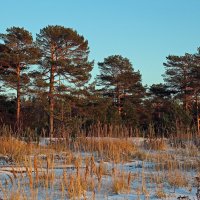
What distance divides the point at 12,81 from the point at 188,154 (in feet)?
66.2

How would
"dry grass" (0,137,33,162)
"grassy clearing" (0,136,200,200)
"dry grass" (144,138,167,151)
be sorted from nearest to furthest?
"grassy clearing" (0,136,200,200) < "dry grass" (0,137,33,162) < "dry grass" (144,138,167,151)

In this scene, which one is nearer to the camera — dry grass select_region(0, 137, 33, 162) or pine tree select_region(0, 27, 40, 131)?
dry grass select_region(0, 137, 33, 162)

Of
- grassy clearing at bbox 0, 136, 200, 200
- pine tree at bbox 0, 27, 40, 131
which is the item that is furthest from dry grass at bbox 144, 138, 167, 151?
pine tree at bbox 0, 27, 40, 131

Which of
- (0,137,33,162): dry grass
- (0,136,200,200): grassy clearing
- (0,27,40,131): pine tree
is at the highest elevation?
(0,27,40,131): pine tree

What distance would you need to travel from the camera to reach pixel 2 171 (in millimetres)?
4988

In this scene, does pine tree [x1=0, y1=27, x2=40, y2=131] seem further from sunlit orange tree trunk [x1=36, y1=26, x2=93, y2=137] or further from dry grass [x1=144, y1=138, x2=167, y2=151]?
dry grass [x1=144, y1=138, x2=167, y2=151]

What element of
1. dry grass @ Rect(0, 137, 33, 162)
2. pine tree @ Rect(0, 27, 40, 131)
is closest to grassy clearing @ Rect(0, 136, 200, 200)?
dry grass @ Rect(0, 137, 33, 162)

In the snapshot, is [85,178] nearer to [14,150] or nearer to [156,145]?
[14,150]

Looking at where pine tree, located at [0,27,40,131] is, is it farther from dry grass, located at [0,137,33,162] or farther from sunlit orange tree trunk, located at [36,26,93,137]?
dry grass, located at [0,137,33,162]

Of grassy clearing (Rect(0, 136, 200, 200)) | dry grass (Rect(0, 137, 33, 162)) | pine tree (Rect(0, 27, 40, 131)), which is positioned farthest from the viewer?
pine tree (Rect(0, 27, 40, 131))

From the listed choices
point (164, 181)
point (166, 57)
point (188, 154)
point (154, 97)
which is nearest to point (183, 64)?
point (166, 57)

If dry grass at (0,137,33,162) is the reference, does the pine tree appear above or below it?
above

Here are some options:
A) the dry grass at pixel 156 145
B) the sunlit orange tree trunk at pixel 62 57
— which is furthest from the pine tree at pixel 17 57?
the dry grass at pixel 156 145

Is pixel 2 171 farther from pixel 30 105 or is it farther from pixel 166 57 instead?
pixel 166 57
